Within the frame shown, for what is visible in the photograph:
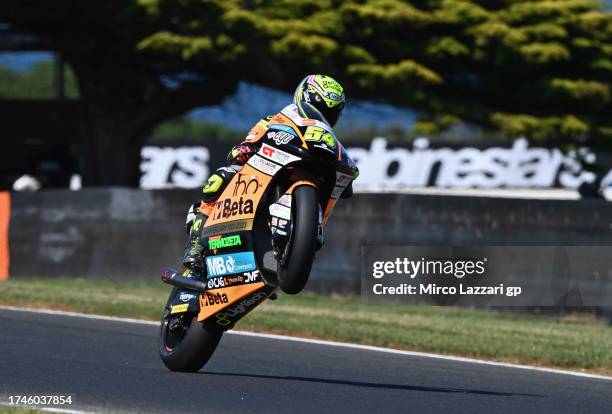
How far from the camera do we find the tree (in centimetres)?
2498

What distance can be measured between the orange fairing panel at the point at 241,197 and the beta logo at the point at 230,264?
0.24m

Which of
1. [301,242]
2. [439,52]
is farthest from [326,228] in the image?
[439,52]

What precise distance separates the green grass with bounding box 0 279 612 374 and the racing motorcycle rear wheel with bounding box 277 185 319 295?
3.54m

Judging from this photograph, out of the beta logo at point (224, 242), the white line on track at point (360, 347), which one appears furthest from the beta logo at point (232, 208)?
the white line on track at point (360, 347)

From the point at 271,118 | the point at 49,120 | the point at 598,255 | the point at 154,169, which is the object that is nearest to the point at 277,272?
the point at 271,118

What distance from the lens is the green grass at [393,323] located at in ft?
35.1

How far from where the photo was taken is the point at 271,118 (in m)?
8.16

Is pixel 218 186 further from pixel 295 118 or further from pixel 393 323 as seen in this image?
pixel 393 323

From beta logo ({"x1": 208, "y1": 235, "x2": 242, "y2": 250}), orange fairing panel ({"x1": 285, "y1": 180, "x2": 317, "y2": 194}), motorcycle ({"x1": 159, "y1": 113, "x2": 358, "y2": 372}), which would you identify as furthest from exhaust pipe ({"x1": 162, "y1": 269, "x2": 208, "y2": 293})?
orange fairing panel ({"x1": 285, "y1": 180, "x2": 317, "y2": 194})

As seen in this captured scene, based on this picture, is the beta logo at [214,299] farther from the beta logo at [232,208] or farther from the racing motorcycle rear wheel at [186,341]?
the beta logo at [232,208]

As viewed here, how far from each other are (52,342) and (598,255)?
628cm

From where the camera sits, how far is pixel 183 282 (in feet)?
27.1

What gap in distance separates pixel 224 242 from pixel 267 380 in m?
1.04

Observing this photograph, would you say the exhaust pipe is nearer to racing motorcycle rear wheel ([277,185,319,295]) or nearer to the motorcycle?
the motorcycle
